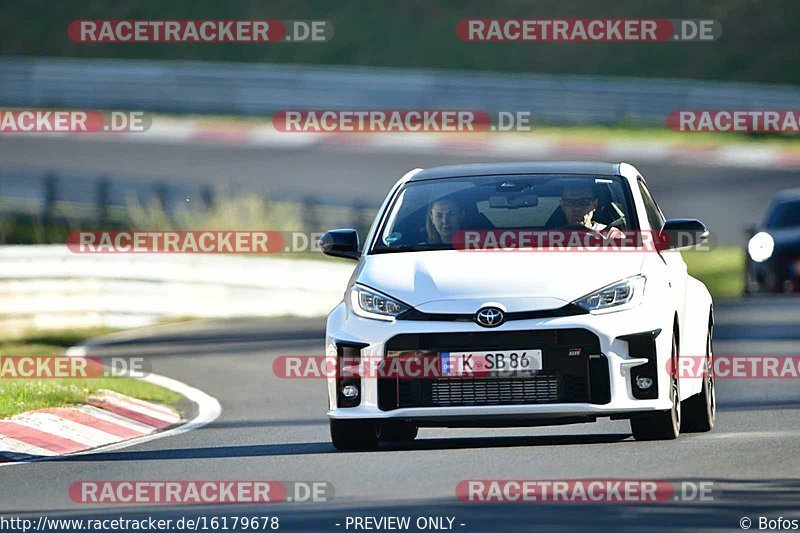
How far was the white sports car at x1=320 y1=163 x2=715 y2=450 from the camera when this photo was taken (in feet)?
33.7

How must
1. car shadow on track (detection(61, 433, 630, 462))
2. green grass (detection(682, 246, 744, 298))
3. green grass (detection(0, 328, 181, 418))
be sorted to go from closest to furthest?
car shadow on track (detection(61, 433, 630, 462)) → green grass (detection(0, 328, 181, 418)) → green grass (detection(682, 246, 744, 298))

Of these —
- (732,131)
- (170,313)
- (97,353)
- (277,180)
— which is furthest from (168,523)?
(732,131)

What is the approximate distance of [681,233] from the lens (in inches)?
445

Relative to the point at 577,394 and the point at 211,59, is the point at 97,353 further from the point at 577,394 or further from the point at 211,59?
the point at 211,59

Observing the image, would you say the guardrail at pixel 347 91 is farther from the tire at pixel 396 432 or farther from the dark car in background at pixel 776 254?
the tire at pixel 396 432

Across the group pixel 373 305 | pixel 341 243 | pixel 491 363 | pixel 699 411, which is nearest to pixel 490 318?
pixel 491 363

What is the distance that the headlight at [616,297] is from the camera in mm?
10367

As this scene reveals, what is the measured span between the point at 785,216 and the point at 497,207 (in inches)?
551

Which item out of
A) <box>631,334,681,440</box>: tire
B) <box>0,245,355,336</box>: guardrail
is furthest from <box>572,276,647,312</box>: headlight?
<box>0,245,355,336</box>: guardrail

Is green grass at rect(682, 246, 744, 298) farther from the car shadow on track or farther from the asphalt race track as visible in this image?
the car shadow on track

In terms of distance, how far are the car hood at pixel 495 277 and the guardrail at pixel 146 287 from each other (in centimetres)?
1202

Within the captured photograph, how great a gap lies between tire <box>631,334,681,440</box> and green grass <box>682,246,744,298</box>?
17973mm

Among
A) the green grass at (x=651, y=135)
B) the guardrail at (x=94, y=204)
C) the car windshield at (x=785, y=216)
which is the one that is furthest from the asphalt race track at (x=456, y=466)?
the green grass at (x=651, y=135)

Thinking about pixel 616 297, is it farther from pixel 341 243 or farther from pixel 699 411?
pixel 341 243
